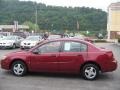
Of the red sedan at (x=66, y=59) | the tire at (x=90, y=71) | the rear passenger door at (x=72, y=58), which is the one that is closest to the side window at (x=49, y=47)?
the red sedan at (x=66, y=59)

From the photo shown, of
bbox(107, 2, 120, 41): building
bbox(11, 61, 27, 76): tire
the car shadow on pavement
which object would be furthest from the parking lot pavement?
bbox(107, 2, 120, 41): building

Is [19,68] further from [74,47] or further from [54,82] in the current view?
[74,47]

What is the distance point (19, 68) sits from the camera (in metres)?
11.3

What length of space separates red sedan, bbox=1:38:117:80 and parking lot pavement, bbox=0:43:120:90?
12.5 inches

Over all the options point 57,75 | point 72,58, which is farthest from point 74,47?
point 57,75

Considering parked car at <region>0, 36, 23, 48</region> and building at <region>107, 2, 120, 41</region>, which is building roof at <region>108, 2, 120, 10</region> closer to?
building at <region>107, 2, 120, 41</region>

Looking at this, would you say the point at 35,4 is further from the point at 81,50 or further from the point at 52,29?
the point at 81,50

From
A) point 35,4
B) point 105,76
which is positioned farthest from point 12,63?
point 35,4

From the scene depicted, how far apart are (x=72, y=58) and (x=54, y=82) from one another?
117 centimetres

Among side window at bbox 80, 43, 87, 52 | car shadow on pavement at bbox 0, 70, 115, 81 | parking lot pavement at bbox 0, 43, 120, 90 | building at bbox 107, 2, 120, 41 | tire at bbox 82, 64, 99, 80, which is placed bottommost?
parking lot pavement at bbox 0, 43, 120, 90

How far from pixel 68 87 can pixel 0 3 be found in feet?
243

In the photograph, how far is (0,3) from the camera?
80812mm

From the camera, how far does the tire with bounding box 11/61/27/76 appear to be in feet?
36.9

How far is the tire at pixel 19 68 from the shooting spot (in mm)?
11242
